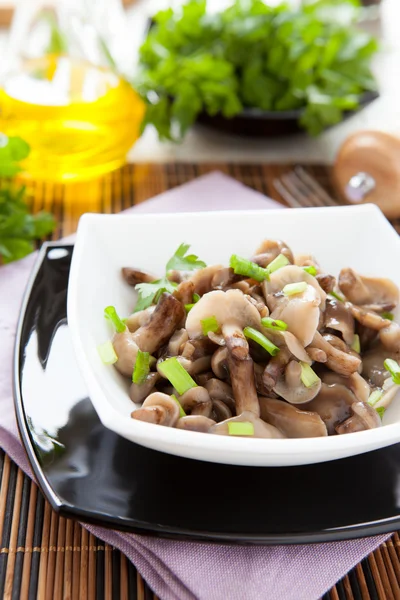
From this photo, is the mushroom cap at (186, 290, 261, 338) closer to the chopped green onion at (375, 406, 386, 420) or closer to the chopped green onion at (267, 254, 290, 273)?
the chopped green onion at (267, 254, 290, 273)

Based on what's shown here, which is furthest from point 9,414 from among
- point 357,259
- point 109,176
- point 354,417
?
point 109,176

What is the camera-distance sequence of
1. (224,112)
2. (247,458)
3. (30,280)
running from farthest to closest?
1. (224,112)
2. (30,280)
3. (247,458)

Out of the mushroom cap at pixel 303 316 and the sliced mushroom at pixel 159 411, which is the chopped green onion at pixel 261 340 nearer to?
the mushroom cap at pixel 303 316

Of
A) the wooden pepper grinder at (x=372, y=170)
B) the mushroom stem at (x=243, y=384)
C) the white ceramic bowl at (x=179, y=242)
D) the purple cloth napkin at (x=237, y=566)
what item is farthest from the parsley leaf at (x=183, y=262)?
the wooden pepper grinder at (x=372, y=170)

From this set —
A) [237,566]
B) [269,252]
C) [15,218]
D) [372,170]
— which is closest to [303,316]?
[269,252]

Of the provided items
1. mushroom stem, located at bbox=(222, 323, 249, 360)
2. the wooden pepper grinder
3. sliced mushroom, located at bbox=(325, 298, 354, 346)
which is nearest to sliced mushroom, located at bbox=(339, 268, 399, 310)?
sliced mushroom, located at bbox=(325, 298, 354, 346)

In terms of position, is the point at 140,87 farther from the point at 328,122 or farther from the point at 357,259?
the point at 357,259
